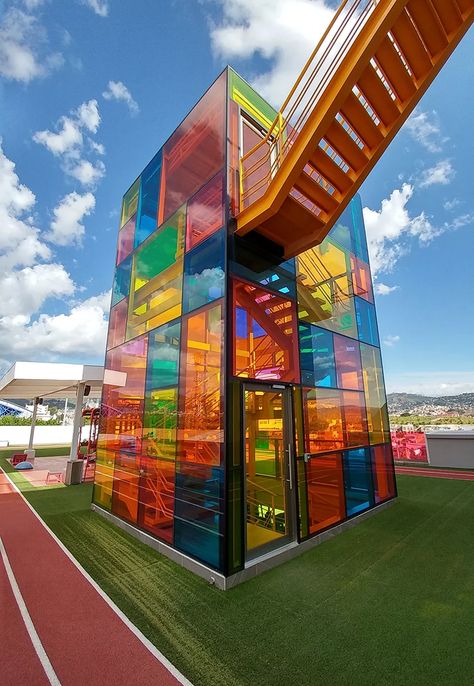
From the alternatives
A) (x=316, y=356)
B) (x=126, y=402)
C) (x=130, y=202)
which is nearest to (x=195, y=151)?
(x=130, y=202)

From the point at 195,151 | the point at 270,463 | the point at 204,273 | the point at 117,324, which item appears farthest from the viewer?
the point at 117,324

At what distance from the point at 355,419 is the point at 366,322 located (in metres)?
2.73

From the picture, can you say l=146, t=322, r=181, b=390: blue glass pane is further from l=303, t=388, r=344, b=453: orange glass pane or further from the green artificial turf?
the green artificial turf

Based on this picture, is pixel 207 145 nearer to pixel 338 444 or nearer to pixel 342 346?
pixel 342 346

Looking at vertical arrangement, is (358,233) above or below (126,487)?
above

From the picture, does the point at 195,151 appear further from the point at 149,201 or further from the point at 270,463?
the point at 270,463

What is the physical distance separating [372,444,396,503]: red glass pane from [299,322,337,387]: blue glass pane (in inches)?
95.9

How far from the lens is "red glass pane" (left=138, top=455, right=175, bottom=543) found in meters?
5.18

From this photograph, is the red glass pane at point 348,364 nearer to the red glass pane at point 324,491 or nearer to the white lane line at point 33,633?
the red glass pane at point 324,491

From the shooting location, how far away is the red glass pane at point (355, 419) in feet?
21.9

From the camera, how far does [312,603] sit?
352 cm

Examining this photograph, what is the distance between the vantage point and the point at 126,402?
280 inches

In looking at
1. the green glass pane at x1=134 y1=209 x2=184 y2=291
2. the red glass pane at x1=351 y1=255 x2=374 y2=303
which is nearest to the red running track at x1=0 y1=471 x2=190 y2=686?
the green glass pane at x1=134 y1=209 x2=184 y2=291

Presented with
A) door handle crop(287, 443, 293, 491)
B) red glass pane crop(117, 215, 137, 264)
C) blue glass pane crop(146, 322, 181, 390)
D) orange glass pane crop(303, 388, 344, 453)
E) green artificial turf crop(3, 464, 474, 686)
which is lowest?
green artificial turf crop(3, 464, 474, 686)
